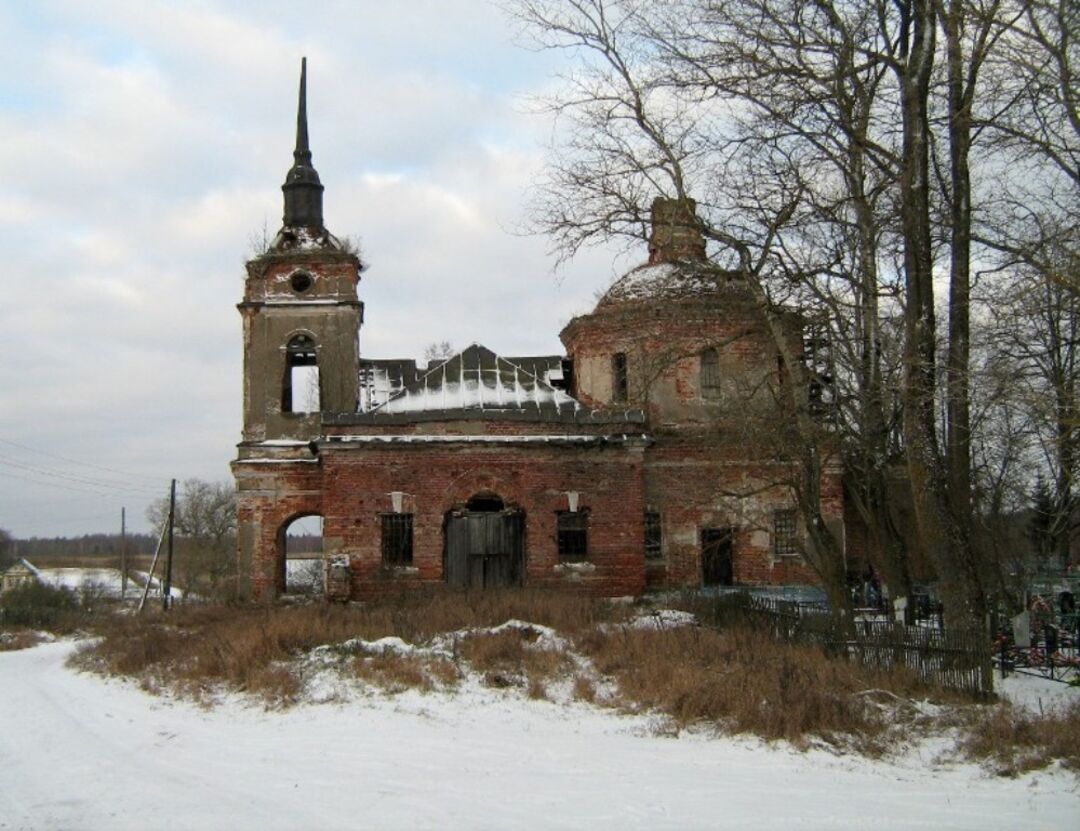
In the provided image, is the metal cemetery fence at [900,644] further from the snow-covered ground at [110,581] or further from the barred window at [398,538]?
the snow-covered ground at [110,581]

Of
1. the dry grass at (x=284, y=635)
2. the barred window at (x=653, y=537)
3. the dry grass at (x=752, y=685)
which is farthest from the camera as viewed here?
the barred window at (x=653, y=537)

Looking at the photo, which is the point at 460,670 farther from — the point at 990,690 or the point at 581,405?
the point at 581,405

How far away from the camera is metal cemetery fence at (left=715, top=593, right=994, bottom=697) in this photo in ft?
40.2

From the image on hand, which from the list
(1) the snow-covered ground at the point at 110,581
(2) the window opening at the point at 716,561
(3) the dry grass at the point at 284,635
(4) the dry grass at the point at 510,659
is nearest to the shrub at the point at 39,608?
(3) the dry grass at the point at 284,635

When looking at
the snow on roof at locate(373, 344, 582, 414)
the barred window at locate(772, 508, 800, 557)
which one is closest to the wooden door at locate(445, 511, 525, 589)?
the snow on roof at locate(373, 344, 582, 414)

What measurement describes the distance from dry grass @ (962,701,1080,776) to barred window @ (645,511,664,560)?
14208 mm

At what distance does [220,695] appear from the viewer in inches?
555

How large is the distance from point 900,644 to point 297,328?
17.8m

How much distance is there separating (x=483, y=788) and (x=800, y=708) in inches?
151

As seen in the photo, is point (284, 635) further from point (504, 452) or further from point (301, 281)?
point (301, 281)

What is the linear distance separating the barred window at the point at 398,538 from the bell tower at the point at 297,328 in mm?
4207

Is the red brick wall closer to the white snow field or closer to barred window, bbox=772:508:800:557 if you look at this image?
barred window, bbox=772:508:800:557

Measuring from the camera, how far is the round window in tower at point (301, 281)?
26.9 m

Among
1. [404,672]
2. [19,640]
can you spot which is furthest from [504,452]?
[19,640]
